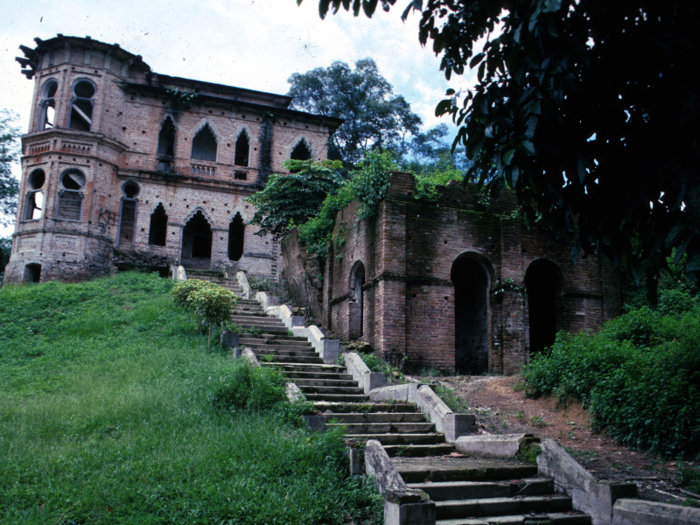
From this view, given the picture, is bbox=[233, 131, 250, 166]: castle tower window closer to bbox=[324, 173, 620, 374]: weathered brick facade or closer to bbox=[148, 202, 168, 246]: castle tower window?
bbox=[148, 202, 168, 246]: castle tower window

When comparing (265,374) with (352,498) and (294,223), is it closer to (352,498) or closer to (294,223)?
(352,498)

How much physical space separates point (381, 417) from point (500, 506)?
2.93 m

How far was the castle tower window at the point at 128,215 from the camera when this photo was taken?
88.6 ft

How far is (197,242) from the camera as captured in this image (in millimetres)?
30625

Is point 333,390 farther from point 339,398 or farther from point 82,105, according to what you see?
point 82,105

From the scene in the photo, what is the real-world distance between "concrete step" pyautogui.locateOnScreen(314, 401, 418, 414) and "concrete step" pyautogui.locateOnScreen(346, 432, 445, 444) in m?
1.01

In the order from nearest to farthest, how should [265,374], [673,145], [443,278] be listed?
1. [673,145]
2. [265,374]
3. [443,278]

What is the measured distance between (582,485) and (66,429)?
257 inches

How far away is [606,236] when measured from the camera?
5.12 metres

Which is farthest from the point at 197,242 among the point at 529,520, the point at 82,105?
the point at 529,520

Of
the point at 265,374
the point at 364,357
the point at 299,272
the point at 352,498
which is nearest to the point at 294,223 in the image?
the point at 299,272

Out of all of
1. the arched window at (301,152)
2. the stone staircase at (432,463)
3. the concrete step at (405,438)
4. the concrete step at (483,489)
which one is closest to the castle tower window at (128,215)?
the arched window at (301,152)

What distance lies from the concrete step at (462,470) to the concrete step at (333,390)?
2918 millimetres

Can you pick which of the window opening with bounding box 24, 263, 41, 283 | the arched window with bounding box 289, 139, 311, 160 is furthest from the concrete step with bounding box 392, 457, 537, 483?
the arched window with bounding box 289, 139, 311, 160
